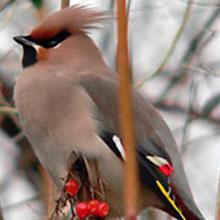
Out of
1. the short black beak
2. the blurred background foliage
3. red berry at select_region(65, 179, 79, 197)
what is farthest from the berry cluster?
the blurred background foliage

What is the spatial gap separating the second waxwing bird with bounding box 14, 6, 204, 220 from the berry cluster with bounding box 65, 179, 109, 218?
27.8 inches

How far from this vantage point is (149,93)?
13.6 feet

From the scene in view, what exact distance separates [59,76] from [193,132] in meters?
1.01

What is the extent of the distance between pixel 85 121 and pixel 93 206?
105 cm

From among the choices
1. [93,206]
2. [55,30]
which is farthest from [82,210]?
[55,30]

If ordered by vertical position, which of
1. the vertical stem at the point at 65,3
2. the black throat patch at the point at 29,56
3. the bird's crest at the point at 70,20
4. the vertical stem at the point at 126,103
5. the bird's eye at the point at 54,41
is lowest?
the black throat patch at the point at 29,56

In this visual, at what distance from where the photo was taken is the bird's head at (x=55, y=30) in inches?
120

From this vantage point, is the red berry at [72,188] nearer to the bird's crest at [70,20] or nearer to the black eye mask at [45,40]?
the bird's crest at [70,20]

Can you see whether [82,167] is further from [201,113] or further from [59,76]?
[201,113]

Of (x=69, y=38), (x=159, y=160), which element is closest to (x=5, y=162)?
(x=69, y=38)

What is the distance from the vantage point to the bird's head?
3039 mm

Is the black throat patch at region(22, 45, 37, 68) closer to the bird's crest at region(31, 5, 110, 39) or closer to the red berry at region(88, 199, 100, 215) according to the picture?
the bird's crest at region(31, 5, 110, 39)

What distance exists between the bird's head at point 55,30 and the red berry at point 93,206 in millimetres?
1122

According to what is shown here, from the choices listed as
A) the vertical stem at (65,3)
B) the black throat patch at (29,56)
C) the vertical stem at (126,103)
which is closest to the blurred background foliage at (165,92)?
the black throat patch at (29,56)
